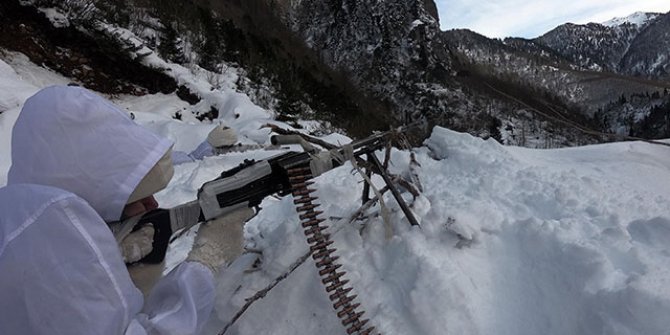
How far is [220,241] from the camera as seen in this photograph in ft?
4.86

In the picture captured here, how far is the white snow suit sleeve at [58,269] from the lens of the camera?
999mm

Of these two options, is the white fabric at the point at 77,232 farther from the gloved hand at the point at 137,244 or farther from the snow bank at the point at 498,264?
the snow bank at the point at 498,264

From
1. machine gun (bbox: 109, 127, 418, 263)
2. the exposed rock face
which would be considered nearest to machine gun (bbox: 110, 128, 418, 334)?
machine gun (bbox: 109, 127, 418, 263)

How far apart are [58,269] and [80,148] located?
0.32 meters

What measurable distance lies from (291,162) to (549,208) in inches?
54.3

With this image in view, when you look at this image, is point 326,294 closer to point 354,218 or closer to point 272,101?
point 354,218

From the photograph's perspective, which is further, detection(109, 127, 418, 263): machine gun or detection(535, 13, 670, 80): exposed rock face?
detection(535, 13, 670, 80): exposed rock face

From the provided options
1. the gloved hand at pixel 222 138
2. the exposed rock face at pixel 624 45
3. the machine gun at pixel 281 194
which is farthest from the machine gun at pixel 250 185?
the exposed rock face at pixel 624 45

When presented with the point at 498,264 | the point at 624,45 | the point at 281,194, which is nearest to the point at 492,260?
the point at 498,264

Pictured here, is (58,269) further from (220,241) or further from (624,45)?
(624,45)

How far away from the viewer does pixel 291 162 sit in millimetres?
1689

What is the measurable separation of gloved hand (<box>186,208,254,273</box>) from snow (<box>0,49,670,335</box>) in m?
0.37

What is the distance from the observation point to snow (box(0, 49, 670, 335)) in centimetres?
149

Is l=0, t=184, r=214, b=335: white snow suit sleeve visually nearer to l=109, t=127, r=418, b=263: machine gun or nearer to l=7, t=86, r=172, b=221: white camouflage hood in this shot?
l=7, t=86, r=172, b=221: white camouflage hood
